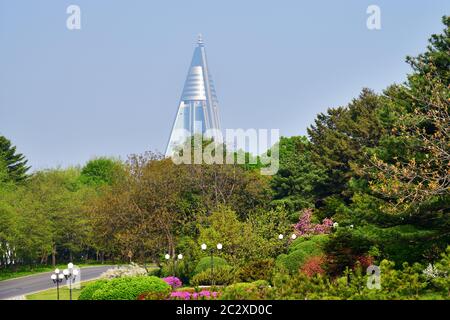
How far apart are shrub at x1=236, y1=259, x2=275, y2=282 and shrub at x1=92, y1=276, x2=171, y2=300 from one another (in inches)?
307

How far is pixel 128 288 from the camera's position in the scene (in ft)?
80.8

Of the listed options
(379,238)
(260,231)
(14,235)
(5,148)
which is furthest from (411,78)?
(5,148)

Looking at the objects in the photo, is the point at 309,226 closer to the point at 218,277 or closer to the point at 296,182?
the point at 296,182

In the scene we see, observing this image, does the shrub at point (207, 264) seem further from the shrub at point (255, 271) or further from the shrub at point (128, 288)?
the shrub at point (128, 288)

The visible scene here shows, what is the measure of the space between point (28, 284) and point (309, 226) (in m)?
18.4

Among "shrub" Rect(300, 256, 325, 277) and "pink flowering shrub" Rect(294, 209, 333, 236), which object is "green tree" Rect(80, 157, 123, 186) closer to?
"pink flowering shrub" Rect(294, 209, 333, 236)

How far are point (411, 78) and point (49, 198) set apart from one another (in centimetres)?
4034

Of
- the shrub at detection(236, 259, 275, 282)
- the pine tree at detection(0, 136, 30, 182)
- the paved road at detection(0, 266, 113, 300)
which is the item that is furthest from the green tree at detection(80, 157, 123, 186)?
the shrub at detection(236, 259, 275, 282)

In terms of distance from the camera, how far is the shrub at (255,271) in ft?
107

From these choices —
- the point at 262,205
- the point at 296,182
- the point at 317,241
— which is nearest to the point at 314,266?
the point at 317,241

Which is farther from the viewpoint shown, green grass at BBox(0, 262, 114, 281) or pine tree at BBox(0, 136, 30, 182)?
pine tree at BBox(0, 136, 30, 182)

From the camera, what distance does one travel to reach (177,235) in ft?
147

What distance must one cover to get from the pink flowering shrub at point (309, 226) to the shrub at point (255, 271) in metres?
6.66

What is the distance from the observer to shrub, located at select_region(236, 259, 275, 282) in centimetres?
3259
